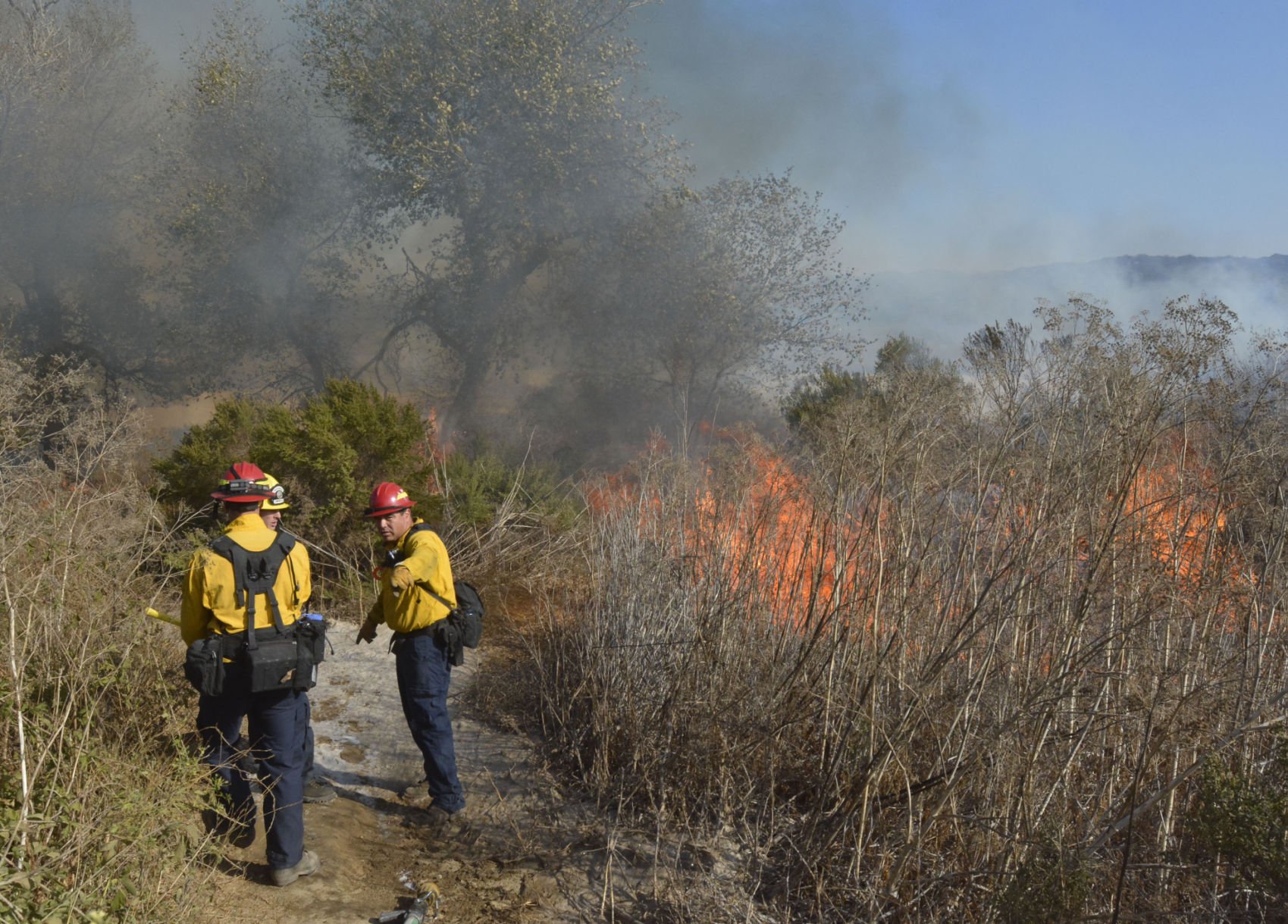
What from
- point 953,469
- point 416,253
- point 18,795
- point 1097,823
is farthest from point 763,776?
point 416,253

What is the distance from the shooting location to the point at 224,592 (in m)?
3.38

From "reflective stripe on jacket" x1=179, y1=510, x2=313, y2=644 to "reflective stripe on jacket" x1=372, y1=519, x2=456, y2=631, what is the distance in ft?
2.05

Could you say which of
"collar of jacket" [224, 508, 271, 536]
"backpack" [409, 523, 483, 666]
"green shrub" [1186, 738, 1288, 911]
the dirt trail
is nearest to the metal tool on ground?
the dirt trail

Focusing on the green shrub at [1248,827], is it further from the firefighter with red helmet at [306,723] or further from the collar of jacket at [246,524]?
the collar of jacket at [246,524]

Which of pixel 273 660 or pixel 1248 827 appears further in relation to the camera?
pixel 273 660

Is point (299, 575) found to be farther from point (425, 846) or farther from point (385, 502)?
point (425, 846)

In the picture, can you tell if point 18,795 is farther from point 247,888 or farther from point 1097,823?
point 1097,823

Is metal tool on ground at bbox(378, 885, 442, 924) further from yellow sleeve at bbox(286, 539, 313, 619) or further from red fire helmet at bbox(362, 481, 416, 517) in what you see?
red fire helmet at bbox(362, 481, 416, 517)

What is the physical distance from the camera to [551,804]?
4375 millimetres

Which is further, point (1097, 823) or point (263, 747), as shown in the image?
point (263, 747)

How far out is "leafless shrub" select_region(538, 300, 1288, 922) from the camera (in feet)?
9.87

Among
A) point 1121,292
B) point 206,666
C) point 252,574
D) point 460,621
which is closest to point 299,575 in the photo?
point 252,574

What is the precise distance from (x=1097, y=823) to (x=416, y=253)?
45.6 feet

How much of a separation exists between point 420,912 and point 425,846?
69 cm
